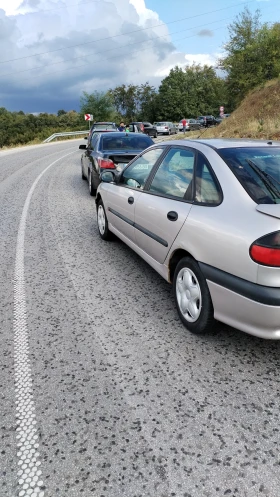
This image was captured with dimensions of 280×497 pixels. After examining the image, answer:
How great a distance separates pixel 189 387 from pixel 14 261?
10.6 ft

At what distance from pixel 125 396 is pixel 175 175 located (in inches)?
82.6

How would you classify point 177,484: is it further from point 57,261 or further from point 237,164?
point 57,261

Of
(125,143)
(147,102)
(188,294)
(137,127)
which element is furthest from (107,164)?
(147,102)

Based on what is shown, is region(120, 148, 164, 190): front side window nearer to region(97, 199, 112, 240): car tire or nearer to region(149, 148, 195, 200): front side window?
region(149, 148, 195, 200): front side window

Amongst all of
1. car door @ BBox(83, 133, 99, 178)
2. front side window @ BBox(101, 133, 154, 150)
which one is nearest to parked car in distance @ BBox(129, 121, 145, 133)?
car door @ BBox(83, 133, 99, 178)

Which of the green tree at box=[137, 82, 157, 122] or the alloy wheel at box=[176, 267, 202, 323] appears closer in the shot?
the alloy wheel at box=[176, 267, 202, 323]

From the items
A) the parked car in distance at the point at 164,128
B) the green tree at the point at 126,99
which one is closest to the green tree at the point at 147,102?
the green tree at the point at 126,99

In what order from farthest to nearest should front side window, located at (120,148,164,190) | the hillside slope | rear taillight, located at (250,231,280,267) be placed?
the hillside slope < front side window, located at (120,148,164,190) < rear taillight, located at (250,231,280,267)

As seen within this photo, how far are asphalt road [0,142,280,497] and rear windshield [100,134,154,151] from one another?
4950mm

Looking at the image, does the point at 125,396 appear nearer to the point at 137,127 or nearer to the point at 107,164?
the point at 107,164

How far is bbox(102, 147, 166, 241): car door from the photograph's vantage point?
423cm

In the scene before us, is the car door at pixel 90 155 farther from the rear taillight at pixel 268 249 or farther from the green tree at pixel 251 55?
the green tree at pixel 251 55

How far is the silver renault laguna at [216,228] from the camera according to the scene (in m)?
2.41

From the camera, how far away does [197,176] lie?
126 inches
